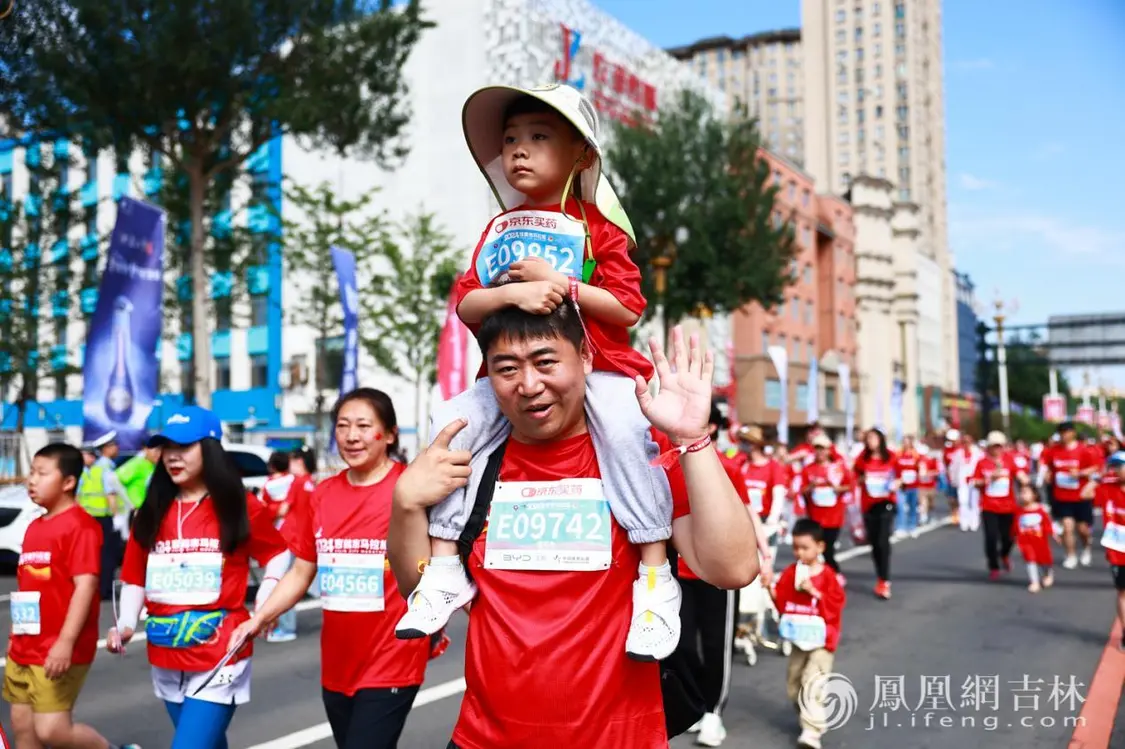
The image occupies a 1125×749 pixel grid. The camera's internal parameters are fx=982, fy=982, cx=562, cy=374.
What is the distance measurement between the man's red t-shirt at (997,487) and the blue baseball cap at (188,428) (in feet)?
38.8

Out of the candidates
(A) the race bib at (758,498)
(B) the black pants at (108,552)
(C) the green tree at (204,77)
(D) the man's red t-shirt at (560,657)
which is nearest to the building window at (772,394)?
(C) the green tree at (204,77)

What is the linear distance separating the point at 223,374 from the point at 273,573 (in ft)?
140

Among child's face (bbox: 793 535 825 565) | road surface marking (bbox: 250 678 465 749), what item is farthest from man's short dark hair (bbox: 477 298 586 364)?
child's face (bbox: 793 535 825 565)

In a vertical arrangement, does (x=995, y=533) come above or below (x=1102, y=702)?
above

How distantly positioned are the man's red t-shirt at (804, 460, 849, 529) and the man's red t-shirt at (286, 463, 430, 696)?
8.27 meters

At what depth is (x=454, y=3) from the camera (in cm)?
3906

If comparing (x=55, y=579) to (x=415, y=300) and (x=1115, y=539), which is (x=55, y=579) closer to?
(x=1115, y=539)

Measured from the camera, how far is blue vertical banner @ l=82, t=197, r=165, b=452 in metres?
12.6

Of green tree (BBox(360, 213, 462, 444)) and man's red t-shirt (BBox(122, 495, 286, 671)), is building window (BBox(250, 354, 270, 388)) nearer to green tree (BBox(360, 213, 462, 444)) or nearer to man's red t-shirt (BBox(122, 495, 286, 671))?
green tree (BBox(360, 213, 462, 444))

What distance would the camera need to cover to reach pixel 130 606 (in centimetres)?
442

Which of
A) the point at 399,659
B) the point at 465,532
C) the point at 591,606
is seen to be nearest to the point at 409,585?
the point at 465,532

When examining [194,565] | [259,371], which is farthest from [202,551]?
[259,371]

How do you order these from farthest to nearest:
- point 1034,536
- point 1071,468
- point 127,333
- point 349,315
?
point 349,315 < point 1071,468 < point 127,333 < point 1034,536

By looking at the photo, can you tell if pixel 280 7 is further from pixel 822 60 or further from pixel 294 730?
pixel 822 60
